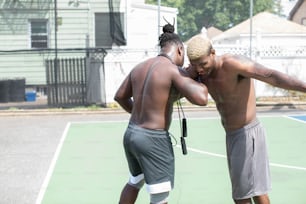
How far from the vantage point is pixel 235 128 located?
5031mm

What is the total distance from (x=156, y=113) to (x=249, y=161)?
2.95 ft

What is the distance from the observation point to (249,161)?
16.4ft

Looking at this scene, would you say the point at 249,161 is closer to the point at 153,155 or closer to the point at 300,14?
the point at 153,155

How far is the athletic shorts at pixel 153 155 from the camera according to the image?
4836 mm

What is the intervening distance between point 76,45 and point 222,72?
17522 mm

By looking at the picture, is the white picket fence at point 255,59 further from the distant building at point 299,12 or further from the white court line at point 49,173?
the distant building at point 299,12

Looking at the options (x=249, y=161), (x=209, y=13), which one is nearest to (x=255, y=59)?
(x=249, y=161)

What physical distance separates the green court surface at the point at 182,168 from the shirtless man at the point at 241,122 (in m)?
1.76

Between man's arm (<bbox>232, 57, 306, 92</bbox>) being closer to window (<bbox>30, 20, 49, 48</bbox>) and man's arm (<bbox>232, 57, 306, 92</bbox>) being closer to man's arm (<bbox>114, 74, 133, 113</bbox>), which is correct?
man's arm (<bbox>114, 74, 133, 113</bbox>)

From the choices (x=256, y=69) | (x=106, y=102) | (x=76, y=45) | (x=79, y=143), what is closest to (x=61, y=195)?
(x=256, y=69)

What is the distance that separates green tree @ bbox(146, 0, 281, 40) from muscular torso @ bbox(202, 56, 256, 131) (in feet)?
131

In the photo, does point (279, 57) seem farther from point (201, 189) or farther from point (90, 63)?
point (201, 189)

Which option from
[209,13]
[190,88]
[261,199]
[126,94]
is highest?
[209,13]

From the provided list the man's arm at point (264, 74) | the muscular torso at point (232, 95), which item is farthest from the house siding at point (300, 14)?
the man's arm at point (264, 74)
